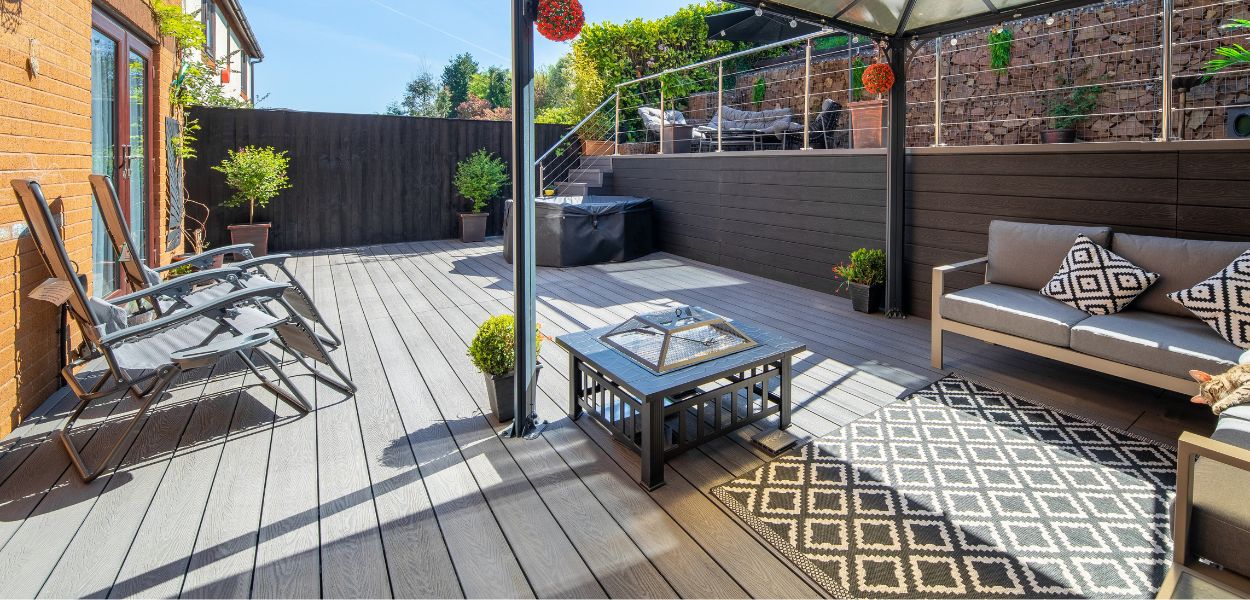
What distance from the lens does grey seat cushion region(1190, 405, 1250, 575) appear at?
4.75ft

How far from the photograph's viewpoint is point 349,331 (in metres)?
4.21

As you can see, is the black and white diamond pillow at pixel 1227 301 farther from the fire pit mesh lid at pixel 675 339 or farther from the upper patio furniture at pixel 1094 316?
the fire pit mesh lid at pixel 675 339

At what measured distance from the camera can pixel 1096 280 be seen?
319 cm

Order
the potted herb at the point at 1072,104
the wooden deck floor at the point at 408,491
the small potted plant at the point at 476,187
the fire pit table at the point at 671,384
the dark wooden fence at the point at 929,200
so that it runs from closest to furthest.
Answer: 1. the wooden deck floor at the point at 408,491
2. the fire pit table at the point at 671,384
3. the dark wooden fence at the point at 929,200
4. the potted herb at the point at 1072,104
5. the small potted plant at the point at 476,187

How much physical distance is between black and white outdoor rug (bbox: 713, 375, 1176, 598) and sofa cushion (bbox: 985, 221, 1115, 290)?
44.0 inches

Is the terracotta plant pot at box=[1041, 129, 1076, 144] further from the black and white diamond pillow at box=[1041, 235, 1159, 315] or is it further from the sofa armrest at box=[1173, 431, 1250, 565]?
the sofa armrest at box=[1173, 431, 1250, 565]

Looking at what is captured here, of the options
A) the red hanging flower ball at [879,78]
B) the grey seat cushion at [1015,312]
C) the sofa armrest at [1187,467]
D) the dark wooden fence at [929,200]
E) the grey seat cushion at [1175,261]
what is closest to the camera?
the sofa armrest at [1187,467]

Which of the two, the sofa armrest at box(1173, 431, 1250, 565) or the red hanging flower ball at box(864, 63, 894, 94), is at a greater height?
the red hanging flower ball at box(864, 63, 894, 94)

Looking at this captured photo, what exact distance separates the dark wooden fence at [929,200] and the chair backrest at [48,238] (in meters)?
4.87

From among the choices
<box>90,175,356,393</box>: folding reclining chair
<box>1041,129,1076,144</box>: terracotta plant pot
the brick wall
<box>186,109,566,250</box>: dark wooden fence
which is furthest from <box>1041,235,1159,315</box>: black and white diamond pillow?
<box>186,109,566,250</box>: dark wooden fence

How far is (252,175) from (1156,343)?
8.06m

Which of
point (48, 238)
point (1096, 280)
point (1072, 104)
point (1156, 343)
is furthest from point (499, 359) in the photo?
point (1072, 104)

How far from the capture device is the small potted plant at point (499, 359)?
2.69m

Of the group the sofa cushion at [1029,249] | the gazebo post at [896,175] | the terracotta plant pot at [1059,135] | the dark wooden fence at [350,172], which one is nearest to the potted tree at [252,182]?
the dark wooden fence at [350,172]
